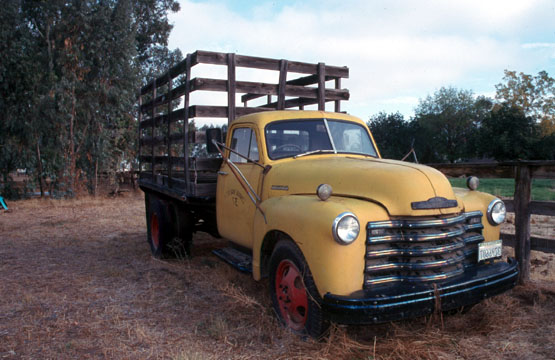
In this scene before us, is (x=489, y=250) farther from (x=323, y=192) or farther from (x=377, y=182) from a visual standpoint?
(x=323, y=192)

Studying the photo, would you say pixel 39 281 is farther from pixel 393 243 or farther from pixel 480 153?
pixel 480 153

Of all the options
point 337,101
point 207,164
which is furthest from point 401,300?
point 337,101

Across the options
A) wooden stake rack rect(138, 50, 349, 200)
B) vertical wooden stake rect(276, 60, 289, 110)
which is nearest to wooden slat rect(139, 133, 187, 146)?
wooden stake rack rect(138, 50, 349, 200)

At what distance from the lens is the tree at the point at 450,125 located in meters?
52.1

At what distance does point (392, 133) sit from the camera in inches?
2160

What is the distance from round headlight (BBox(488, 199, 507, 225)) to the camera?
13.1 feet

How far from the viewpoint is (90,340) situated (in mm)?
3686

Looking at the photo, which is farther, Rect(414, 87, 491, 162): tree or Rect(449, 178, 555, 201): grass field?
Rect(414, 87, 491, 162): tree

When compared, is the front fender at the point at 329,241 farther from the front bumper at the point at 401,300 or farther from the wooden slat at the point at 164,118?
the wooden slat at the point at 164,118

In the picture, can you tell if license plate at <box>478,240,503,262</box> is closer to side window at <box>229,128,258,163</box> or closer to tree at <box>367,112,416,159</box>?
side window at <box>229,128,258,163</box>

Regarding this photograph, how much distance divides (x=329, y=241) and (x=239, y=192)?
1912mm

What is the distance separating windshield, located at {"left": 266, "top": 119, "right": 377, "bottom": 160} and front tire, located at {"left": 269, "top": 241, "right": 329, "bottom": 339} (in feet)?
4.30

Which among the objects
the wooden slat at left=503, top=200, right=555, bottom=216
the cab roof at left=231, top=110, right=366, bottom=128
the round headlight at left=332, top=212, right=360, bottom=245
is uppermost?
the cab roof at left=231, top=110, right=366, bottom=128

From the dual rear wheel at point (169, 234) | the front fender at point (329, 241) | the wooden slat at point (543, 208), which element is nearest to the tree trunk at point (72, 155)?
the dual rear wheel at point (169, 234)
